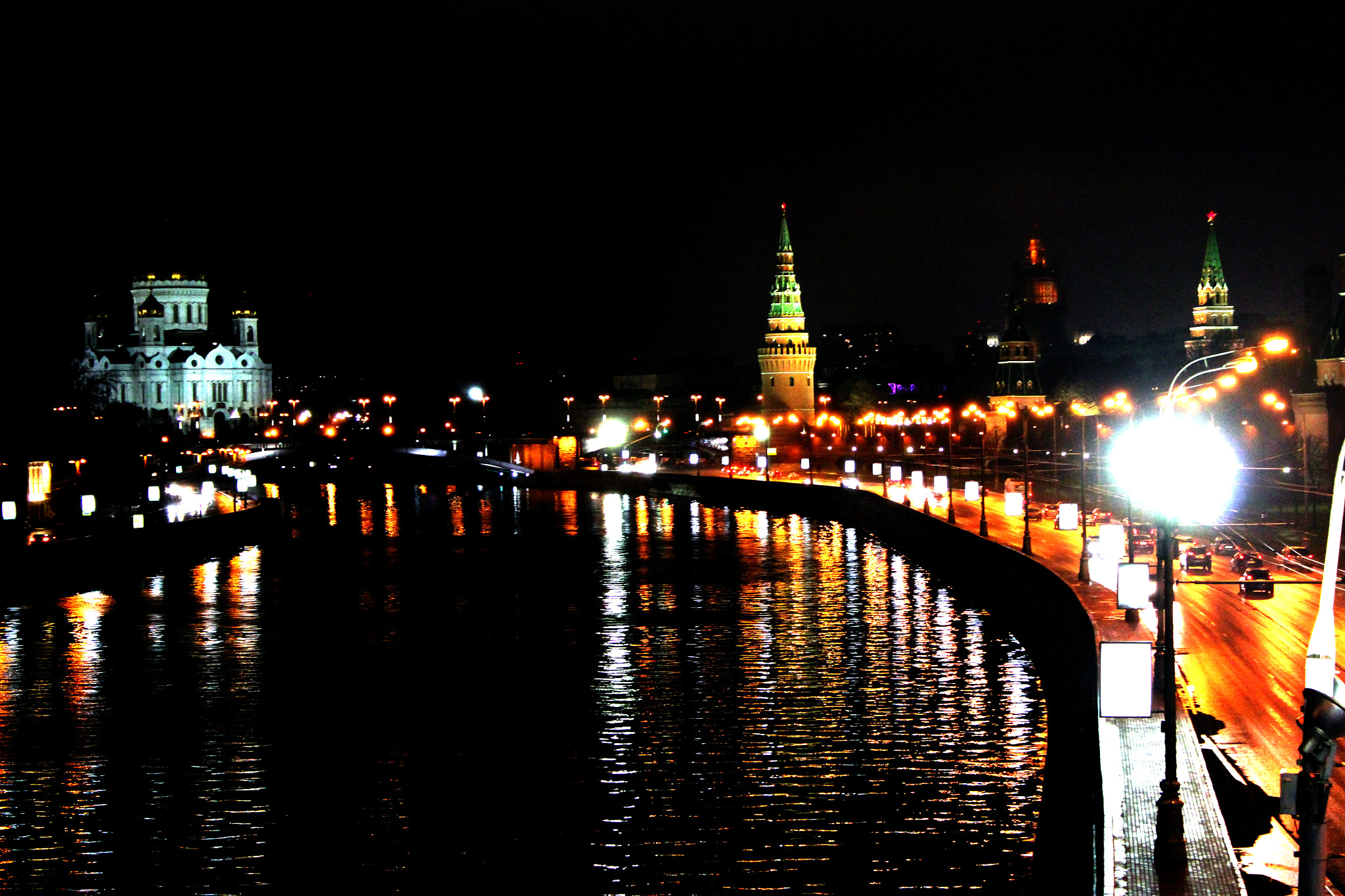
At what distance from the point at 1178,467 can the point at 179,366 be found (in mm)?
127838

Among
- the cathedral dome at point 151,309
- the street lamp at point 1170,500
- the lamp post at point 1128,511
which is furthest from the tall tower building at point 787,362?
the street lamp at point 1170,500

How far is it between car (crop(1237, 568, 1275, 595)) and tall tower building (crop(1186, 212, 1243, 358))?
11425cm

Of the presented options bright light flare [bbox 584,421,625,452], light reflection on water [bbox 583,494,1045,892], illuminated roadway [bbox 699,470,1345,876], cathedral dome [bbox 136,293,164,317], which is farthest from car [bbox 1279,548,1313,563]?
cathedral dome [bbox 136,293,164,317]

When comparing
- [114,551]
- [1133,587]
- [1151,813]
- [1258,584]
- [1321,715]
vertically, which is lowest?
[1151,813]

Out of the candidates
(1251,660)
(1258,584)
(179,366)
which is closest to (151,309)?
(179,366)

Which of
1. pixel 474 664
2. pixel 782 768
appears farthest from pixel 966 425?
pixel 782 768

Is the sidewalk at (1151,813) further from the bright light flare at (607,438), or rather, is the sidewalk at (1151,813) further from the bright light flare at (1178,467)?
the bright light flare at (607,438)

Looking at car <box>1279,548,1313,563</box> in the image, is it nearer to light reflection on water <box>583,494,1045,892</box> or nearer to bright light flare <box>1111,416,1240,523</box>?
bright light flare <box>1111,416,1240,523</box>

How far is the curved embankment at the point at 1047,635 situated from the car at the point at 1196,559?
3.97 m

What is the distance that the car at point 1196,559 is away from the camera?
123 feet

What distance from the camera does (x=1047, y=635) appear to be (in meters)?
32.9

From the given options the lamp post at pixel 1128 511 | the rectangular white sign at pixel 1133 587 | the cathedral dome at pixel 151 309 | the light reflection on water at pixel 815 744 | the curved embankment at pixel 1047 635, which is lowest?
the light reflection on water at pixel 815 744

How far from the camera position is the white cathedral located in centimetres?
13725

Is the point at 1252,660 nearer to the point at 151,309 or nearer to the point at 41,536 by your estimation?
the point at 41,536
